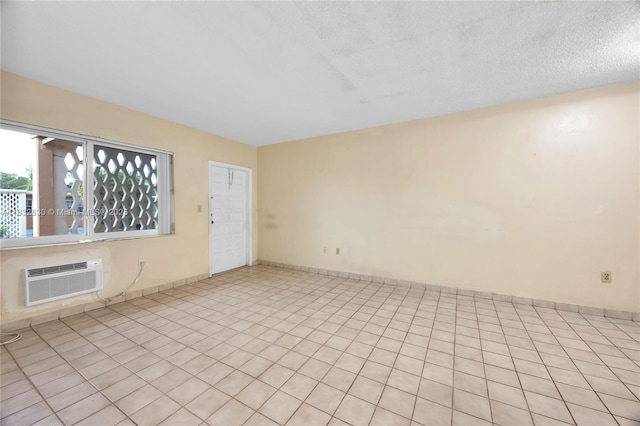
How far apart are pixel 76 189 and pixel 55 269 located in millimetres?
939

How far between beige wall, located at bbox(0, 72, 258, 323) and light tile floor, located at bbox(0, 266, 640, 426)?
479 millimetres

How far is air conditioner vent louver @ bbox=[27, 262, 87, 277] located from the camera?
248 centimetres

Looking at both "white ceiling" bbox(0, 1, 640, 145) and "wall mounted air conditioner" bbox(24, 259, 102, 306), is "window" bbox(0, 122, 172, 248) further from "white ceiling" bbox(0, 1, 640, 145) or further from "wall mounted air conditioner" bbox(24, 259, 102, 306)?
"white ceiling" bbox(0, 1, 640, 145)

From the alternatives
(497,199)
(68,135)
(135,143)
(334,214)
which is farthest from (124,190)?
(497,199)

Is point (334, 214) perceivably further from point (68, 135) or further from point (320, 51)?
point (68, 135)

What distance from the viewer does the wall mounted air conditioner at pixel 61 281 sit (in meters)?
2.47

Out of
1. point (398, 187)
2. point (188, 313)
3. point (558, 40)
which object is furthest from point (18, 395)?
point (558, 40)

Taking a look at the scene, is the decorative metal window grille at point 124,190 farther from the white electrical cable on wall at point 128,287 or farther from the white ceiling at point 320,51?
the white ceiling at point 320,51

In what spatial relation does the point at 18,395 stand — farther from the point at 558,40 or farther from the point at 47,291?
the point at 558,40

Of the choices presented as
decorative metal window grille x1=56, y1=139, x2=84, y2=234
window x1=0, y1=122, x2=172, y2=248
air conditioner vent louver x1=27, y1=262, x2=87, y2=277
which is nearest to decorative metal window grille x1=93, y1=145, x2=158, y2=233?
window x1=0, y1=122, x2=172, y2=248

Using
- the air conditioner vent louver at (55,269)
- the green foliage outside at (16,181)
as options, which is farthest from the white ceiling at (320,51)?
the air conditioner vent louver at (55,269)

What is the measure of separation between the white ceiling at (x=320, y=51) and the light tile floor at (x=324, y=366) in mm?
2569

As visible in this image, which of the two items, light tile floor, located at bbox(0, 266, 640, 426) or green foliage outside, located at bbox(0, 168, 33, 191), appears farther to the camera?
green foliage outside, located at bbox(0, 168, 33, 191)

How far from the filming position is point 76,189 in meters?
2.89
